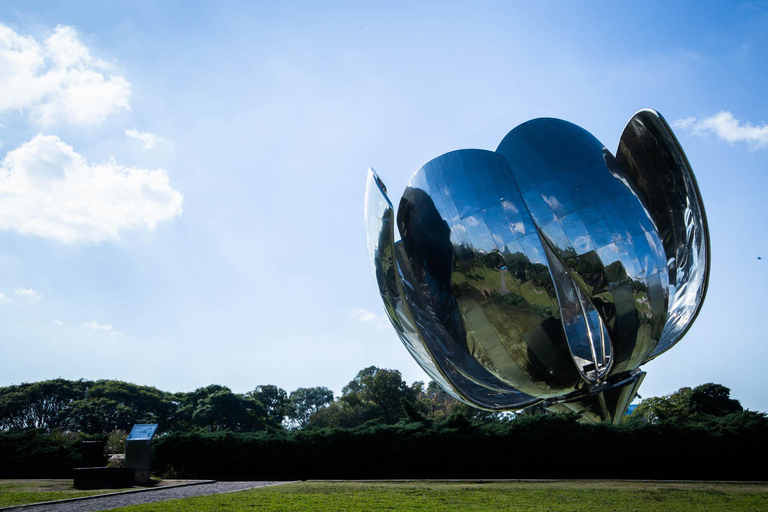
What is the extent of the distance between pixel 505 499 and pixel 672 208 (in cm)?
547

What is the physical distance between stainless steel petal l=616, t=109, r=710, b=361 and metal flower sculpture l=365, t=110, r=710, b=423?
18mm

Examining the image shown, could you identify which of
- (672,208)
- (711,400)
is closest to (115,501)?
(672,208)

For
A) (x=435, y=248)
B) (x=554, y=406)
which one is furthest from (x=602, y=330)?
(x=435, y=248)

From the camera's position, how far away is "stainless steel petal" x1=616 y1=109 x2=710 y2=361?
7484mm

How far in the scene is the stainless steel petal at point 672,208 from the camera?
24.6ft

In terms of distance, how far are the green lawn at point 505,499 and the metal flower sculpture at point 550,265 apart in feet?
6.80

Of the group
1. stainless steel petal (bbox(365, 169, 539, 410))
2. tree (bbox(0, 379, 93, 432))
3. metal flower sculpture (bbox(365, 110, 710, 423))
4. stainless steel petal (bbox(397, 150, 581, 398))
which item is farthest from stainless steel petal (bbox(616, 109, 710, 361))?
tree (bbox(0, 379, 93, 432))

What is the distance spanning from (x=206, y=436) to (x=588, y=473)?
12.4 metres

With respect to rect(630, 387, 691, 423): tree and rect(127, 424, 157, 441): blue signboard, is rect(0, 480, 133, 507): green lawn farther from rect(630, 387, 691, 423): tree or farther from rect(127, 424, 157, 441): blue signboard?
rect(630, 387, 691, 423): tree

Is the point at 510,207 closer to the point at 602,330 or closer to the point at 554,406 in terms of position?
the point at 602,330

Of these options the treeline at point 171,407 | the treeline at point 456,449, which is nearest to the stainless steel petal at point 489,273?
the treeline at point 456,449

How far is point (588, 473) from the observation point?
52.4ft

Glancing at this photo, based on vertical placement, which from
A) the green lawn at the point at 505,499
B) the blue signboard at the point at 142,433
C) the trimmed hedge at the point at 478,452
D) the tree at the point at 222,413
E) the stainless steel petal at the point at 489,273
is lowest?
the green lawn at the point at 505,499

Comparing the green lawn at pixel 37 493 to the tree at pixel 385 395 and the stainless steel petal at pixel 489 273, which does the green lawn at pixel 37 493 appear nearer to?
the stainless steel petal at pixel 489 273
